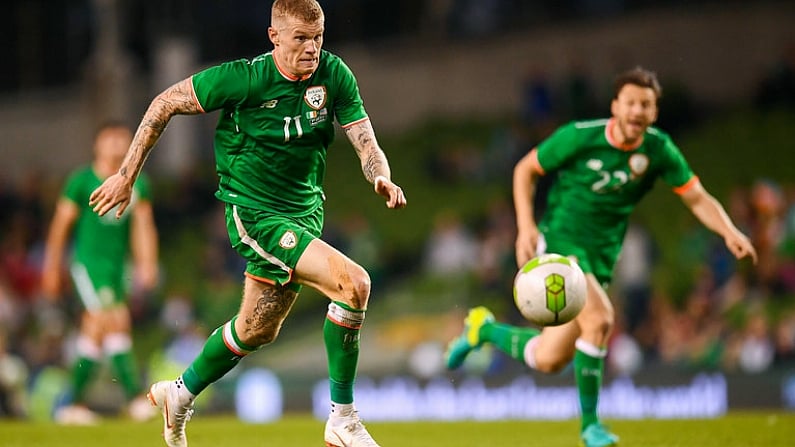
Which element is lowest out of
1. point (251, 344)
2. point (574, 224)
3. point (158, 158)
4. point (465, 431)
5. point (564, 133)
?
point (465, 431)

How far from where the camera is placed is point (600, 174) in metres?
8.23

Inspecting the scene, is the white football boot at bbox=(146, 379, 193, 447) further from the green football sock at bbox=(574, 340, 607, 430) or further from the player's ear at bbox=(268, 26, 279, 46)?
the green football sock at bbox=(574, 340, 607, 430)

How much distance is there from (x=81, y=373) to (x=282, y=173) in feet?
16.1

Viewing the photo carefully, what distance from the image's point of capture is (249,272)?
6875mm

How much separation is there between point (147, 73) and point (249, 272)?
17383mm

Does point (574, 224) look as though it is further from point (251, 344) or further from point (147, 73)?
point (147, 73)

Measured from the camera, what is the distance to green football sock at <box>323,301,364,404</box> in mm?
6570

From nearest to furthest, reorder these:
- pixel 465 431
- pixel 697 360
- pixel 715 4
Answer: pixel 465 431
pixel 697 360
pixel 715 4

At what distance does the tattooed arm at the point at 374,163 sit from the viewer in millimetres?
6195

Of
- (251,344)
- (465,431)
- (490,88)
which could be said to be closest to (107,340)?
(465,431)

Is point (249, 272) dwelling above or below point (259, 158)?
below

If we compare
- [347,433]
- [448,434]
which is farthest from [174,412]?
Result: [448,434]

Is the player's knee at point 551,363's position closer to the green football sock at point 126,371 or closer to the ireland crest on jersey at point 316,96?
the ireland crest on jersey at point 316,96

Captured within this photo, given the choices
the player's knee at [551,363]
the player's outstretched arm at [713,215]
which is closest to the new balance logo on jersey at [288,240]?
the player's knee at [551,363]
